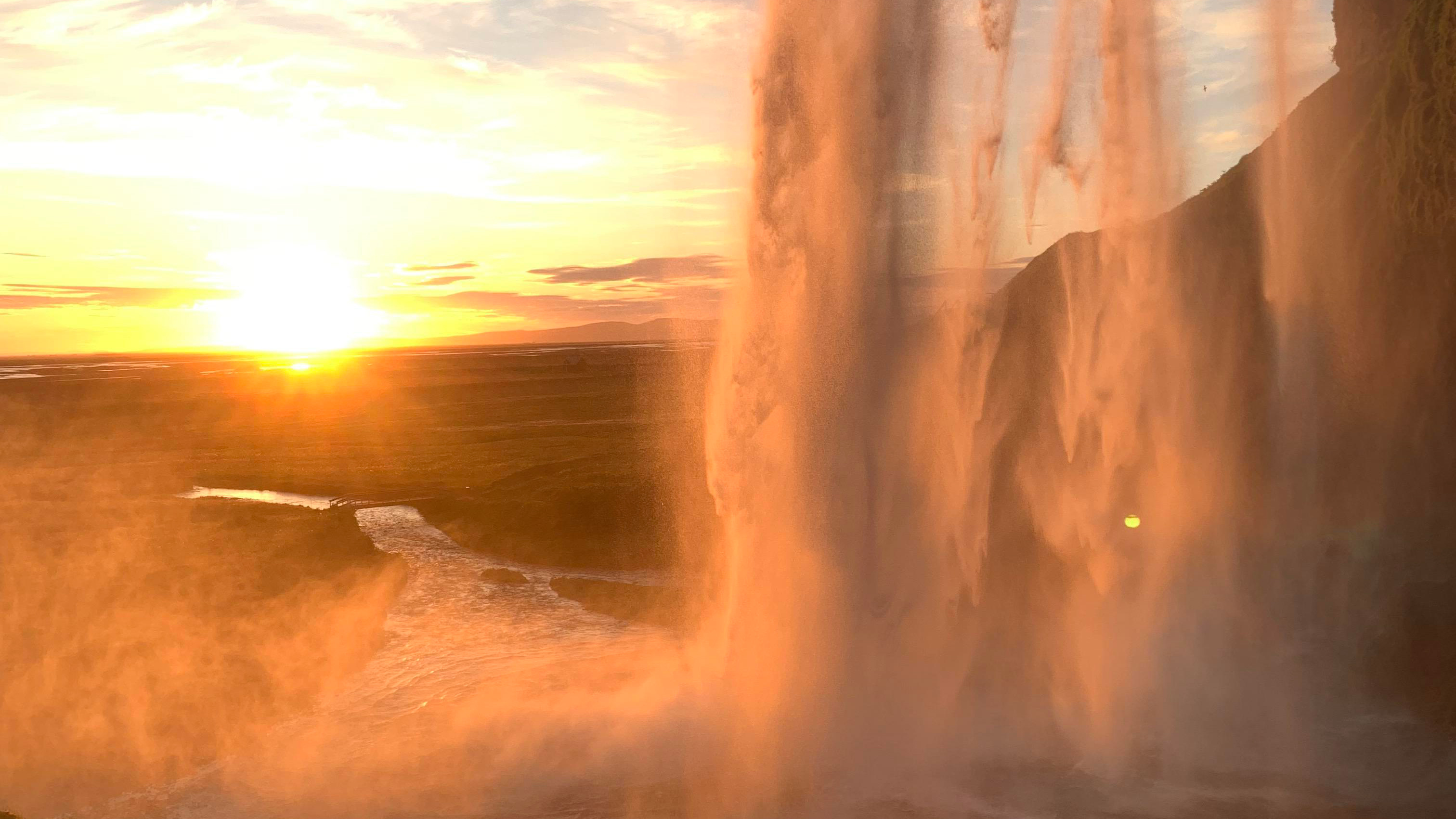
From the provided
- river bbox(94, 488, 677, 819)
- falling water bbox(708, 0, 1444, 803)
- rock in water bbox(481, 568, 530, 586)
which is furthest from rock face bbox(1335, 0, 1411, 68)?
rock in water bbox(481, 568, 530, 586)

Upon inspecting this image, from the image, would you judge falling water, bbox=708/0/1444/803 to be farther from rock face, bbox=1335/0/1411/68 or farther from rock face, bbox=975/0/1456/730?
rock face, bbox=1335/0/1411/68

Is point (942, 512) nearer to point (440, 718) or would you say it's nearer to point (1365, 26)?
point (440, 718)

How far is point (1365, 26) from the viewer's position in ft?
101

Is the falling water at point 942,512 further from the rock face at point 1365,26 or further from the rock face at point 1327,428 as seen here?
the rock face at point 1365,26

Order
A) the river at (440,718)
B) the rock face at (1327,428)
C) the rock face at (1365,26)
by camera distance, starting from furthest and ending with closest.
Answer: the rock face at (1365,26) → the rock face at (1327,428) → the river at (440,718)

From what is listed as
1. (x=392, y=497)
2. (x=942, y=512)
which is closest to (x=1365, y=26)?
(x=942, y=512)

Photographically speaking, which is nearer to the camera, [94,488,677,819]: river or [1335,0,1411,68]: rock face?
[94,488,677,819]: river

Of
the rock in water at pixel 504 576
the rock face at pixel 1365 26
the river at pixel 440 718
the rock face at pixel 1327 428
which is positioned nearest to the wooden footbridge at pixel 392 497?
the rock in water at pixel 504 576

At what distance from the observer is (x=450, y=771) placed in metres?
19.2

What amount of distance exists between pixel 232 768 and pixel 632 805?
7.94 metres

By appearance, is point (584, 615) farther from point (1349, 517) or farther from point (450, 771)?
point (1349, 517)

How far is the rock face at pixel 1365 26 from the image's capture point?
1133 inches

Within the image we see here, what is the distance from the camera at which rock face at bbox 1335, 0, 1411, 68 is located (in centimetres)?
2878

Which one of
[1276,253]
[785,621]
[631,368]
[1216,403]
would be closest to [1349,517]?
[1216,403]
